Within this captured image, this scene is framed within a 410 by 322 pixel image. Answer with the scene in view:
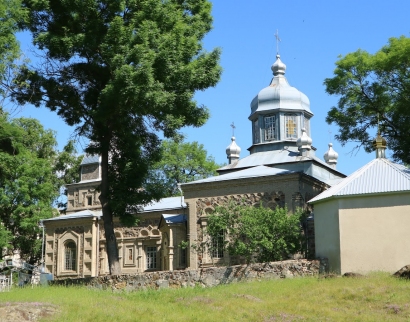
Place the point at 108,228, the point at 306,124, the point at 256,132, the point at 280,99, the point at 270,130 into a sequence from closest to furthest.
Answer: the point at 108,228 → the point at 280,99 → the point at 270,130 → the point at 256,132 → the point at 306,124

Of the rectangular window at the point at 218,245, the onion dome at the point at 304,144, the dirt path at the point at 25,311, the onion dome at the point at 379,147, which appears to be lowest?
the dirt path at the point at 25,311

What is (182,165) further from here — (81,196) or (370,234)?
(370,234)

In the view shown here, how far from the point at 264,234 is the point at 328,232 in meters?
3.30

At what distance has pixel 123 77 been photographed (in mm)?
18219

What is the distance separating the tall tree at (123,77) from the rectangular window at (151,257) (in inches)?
463

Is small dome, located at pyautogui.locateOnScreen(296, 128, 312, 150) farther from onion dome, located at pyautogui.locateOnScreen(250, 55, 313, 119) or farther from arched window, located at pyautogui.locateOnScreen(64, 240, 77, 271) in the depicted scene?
arched window, located at pyautogui.locateOnScreen(64, 240, 77, 271)

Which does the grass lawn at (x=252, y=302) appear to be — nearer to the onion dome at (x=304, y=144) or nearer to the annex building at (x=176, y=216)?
the annex building at (x=176, y=216)

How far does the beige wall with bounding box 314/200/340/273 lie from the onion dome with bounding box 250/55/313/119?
1426 centimetres

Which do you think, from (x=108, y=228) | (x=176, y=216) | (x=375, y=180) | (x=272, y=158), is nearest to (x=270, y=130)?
(x=272, y=158)

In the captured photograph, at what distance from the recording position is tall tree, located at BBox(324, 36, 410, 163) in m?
23.8

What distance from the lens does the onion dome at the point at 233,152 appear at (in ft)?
118

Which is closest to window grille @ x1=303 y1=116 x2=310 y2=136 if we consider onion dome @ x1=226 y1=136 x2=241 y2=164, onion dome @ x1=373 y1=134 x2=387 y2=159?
onion dome @ x1=226 y1=136 x2=241 y2=164


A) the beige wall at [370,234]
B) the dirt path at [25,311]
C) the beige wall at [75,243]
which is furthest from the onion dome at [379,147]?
the beige wall at [75,243]

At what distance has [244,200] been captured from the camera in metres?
25.9
